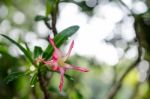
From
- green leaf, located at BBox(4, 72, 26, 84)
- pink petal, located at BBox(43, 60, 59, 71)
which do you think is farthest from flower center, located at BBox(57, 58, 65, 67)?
green leaf, located at BBox(4, 72, 26, 84)

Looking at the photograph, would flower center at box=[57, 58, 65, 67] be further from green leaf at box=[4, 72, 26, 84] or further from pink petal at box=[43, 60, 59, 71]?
green leaf at box=[4, 72, 26, 84]

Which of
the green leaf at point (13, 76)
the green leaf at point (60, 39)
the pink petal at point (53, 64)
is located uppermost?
the green leaf at point (60, 39)

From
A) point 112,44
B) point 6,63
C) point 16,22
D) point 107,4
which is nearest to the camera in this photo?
point 107,4

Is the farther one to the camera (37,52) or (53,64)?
(37,52)

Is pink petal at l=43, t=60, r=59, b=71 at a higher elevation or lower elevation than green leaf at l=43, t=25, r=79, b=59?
lower

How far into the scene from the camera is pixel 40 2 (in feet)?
8.53

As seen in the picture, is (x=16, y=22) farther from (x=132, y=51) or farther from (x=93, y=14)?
(x=132, y=51)

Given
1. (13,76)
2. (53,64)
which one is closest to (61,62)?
(53,64)

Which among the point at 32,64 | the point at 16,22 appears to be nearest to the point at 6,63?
the point at 16,22

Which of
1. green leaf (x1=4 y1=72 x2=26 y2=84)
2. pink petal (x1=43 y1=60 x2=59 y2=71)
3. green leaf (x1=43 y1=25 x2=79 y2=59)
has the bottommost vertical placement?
green leaf (x1=4 y1=72 x2=26 y2=84)

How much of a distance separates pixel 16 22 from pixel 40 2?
8.6 inches

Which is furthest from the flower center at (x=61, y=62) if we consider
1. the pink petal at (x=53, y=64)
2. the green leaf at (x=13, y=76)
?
the green leaf at (x=13, y=76)

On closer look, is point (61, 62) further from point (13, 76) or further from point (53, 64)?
point (13, 76)

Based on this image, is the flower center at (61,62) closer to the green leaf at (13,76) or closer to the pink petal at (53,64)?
the pink petal at (53,64)
